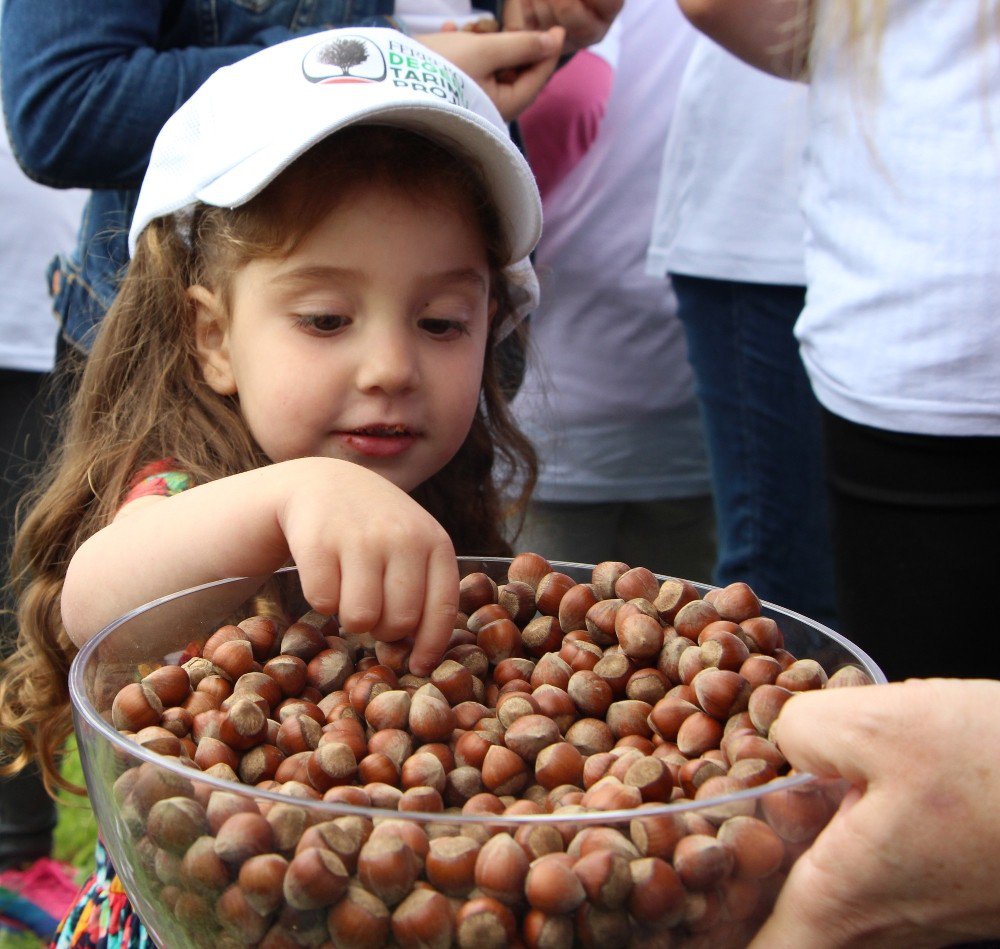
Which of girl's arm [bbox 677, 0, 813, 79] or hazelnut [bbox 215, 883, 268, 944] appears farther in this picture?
girl's arm [bbox 677, 0, 813, 79]

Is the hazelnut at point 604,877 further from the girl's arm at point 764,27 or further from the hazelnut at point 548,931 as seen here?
the girl's arm at point 764,27

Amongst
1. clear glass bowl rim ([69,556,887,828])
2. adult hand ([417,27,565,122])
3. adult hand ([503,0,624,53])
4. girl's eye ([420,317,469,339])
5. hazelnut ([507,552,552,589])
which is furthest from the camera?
adult hand ([503,0,624,53])

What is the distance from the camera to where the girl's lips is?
1498 millimetres

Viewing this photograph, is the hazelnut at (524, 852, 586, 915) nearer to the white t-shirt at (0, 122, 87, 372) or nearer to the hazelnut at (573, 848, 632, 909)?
the hazelnut at (573, 848, 632, 909)

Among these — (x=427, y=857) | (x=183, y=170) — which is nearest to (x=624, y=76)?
(x=183, y=170)

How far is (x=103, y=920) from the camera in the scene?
1.24 meters

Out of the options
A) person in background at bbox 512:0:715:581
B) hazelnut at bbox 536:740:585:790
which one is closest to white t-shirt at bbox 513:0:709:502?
person in background at bbox 512:0:715:581

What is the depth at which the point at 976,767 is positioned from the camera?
0.70 m

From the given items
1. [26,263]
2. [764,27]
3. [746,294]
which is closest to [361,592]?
[764,27]

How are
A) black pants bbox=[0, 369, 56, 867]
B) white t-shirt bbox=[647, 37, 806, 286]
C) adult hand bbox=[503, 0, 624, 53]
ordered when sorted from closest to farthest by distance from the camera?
adult hand bbox=[503, 0, 624, 53]
white t-shirt bbox=[647, 37, 806, 286]
black pants bbox=[0, 369, 56, 867]

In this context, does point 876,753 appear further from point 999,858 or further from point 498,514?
point 498,514

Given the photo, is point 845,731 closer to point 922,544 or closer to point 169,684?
point 169,684

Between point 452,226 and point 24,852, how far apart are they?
1.72 metres

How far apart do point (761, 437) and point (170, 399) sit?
4.18 ft
